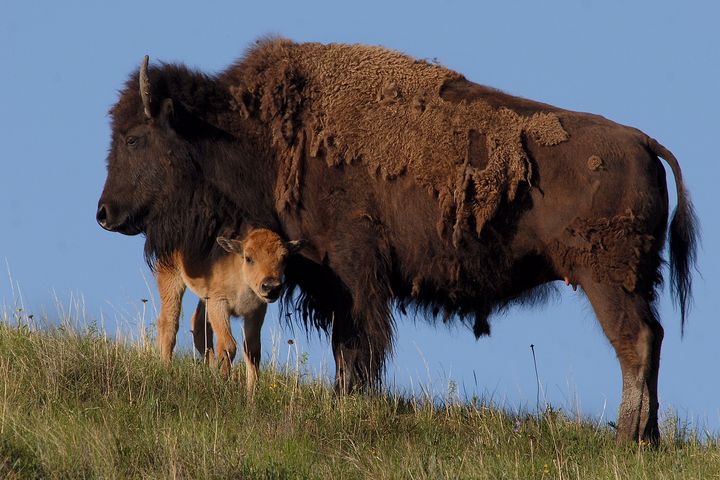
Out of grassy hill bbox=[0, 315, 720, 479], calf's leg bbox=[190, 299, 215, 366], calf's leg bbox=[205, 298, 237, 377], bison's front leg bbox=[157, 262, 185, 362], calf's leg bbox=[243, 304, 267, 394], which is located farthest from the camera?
calf's leg bbox=[190, 299, 215, 366]

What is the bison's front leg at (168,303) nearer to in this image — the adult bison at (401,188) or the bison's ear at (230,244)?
the adult bison at (401,188)

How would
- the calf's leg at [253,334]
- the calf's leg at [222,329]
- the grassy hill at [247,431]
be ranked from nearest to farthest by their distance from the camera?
the grassy hill at [247,431] < the calf's leg at [222,329] < the calf's leg at [253,334]

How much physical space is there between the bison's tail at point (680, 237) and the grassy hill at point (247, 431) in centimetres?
94

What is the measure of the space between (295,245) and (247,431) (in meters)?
1.77

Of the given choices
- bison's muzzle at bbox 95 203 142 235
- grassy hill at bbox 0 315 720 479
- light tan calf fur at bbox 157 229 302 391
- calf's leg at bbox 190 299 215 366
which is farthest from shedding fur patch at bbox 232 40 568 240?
calf's leg at bbox 190 299 215 366

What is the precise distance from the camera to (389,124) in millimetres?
9039

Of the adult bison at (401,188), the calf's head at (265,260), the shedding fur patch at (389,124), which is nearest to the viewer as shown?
the adult bison at (401,188)

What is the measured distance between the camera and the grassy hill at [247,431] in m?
6.98

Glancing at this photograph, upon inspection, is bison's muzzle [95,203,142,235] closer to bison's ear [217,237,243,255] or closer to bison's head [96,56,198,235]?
bison's head [96,56,198,235]

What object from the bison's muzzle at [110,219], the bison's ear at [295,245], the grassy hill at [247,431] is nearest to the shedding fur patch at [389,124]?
the bison's ear at [295,245]

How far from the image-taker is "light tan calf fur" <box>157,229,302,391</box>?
905 centimetres

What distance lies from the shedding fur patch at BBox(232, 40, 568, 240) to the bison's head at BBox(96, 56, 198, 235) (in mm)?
521

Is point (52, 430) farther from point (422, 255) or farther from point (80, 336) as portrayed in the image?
point (422, 255)

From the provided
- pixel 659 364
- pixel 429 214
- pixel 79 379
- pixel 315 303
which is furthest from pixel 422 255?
pixel 79 379
